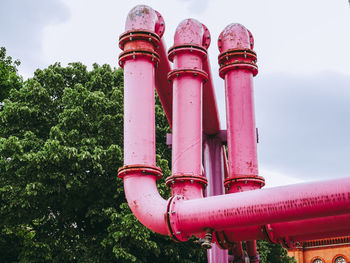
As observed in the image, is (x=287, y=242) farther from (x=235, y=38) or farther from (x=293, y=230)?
(x=235, y=38)

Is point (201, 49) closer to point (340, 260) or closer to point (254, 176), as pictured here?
point (254, 176)

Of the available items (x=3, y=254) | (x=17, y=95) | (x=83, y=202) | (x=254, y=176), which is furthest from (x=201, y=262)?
(x=254, y=176)

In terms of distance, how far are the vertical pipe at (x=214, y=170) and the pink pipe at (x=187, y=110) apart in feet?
8.35

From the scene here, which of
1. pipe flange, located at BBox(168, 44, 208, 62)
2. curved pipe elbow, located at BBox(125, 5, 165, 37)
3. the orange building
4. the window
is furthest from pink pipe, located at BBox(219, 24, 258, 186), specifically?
the window

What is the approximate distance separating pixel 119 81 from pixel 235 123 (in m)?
11.5

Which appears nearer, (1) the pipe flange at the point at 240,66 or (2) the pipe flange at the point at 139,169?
(2) the pipe flange at the point at 139,169

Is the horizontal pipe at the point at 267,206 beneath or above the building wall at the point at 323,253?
beneath

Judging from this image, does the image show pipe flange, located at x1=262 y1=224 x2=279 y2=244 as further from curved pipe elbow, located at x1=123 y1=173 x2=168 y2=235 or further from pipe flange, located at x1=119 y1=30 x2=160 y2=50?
pipe flange, located at x1=119 y1=30 x2=160 y2=50

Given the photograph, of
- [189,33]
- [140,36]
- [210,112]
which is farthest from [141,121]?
[210,112]

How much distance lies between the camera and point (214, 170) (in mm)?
9047

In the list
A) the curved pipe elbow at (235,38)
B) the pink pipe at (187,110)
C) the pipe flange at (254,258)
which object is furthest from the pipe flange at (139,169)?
the pipe flange at (254,258)

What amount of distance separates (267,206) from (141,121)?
86.0 inches

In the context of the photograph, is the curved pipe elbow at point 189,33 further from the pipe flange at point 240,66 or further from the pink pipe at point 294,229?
the pink pipe at point 294,229

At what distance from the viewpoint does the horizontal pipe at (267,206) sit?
4816mm
